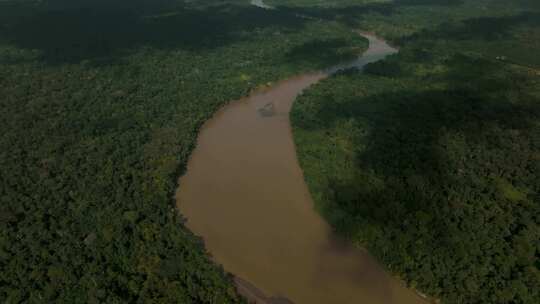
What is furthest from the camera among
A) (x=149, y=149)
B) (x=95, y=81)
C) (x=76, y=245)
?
(x=95, y=81)

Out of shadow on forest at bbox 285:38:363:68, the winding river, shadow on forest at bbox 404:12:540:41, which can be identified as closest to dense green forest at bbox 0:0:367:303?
shadow on forest at bbox 285:38:363:68

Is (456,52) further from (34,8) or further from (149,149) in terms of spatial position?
(34,8)

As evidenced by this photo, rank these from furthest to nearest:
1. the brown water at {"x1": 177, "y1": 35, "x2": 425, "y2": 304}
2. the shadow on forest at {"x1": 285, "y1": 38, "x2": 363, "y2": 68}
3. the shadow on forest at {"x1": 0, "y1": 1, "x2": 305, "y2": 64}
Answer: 1. the shadow on forest at {"x1": 0, "y1": 1, "x2": 305, "y2": 64}
2. the shadow on forest at {"x1": 285, "y1": 38, "x2": 363, "y2": 68}
3. the brown water at {"x1": 177, "y1": 35, "x2": 425, "y2": 304}

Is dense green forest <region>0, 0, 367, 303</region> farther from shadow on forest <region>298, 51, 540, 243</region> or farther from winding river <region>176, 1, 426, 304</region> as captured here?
shadow on forest <region>298, 51, 540, 243</region>

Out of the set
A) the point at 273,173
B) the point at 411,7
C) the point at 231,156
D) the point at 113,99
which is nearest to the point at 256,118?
the point at 231,156

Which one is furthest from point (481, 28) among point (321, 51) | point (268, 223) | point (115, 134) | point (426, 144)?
point (115, 134)

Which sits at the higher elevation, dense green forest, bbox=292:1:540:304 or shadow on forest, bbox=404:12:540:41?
shadow on forest, bbox=404:12:540:41

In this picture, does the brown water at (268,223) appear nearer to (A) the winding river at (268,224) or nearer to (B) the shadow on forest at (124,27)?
(A) the winding river at (268,224)
